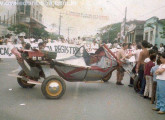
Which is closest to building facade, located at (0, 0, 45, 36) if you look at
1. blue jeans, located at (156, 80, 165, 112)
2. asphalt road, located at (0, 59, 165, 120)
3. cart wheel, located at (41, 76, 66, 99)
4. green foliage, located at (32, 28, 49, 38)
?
green foliage, located at (32, 28, 49, 38)

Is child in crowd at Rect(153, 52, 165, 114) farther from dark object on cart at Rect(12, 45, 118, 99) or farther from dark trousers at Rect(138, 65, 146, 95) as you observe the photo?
dark object on cart at Rect(12, 45, 118, 99)

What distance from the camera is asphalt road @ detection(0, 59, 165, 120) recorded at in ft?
17.1

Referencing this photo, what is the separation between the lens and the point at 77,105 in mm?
6098

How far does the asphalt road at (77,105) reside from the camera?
205 inches

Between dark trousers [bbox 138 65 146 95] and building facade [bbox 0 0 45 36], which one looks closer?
dark trousers [bbox 138 65 146 95]

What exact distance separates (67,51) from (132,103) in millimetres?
7667

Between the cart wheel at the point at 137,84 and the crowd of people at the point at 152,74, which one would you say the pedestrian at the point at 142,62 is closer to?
the crowd of people at the point at 152,74

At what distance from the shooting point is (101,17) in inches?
599

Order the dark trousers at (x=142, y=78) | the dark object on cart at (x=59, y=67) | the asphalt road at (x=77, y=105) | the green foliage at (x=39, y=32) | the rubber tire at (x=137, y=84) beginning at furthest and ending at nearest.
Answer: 1. the green foliage at (x=39, y=32)
2. the rubber tire at (x=137, y=84)
3. the dark trousers at (x=142, y=78)
4. the dark object on cart at (x=59, y=67)
5. the asphalt road at (x=77, y=105)

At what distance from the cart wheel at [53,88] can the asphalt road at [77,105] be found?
0.52ft

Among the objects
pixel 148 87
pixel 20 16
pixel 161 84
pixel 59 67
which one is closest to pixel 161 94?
pixel 161 84

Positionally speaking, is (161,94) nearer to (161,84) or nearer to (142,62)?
(161,84)

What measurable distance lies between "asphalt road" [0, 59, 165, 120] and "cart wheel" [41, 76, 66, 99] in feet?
0.52

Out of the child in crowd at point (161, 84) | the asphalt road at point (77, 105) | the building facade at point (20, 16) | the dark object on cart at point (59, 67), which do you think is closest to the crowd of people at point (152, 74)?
the child in crowd at point (161, 84)
